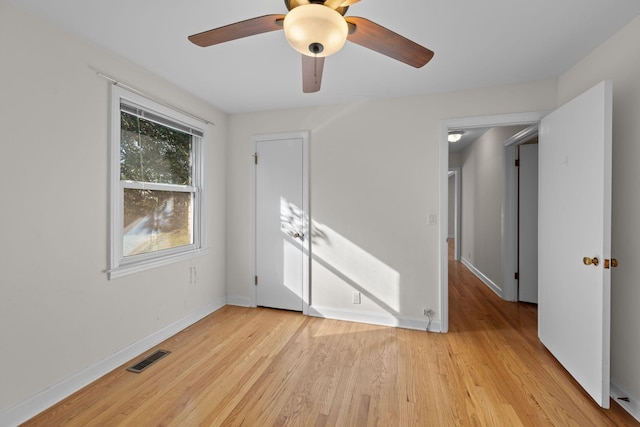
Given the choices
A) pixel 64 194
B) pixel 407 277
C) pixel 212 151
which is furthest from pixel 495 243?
pixel 64 194

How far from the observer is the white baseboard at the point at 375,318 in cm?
301

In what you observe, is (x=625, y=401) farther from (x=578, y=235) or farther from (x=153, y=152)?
(x=153, y=152)

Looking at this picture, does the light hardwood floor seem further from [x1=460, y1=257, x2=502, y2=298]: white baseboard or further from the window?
[x1=460, y1=257, x2=502, y2=298]: white baseboard

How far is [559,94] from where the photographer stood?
2648 mm

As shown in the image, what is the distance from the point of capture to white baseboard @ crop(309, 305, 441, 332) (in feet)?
9.87

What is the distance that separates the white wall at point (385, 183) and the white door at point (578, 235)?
68cm

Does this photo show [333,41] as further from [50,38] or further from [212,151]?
[212,151]

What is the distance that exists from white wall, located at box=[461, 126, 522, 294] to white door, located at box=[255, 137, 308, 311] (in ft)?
Answer: 8.90

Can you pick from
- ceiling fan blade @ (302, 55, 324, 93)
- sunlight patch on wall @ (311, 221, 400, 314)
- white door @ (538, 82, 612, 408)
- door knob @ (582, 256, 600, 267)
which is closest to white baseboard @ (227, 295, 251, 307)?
sunlight patch on wall @ (311, 221, 400, 314)

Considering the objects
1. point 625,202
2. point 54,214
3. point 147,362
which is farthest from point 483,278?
point 54,214

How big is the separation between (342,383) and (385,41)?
215cm

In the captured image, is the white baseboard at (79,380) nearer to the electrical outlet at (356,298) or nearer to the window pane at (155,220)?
the window pane at (155,220)

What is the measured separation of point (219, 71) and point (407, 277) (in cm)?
261

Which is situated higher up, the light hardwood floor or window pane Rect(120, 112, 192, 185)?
window pane Rect(120, 112, 192, 185)
